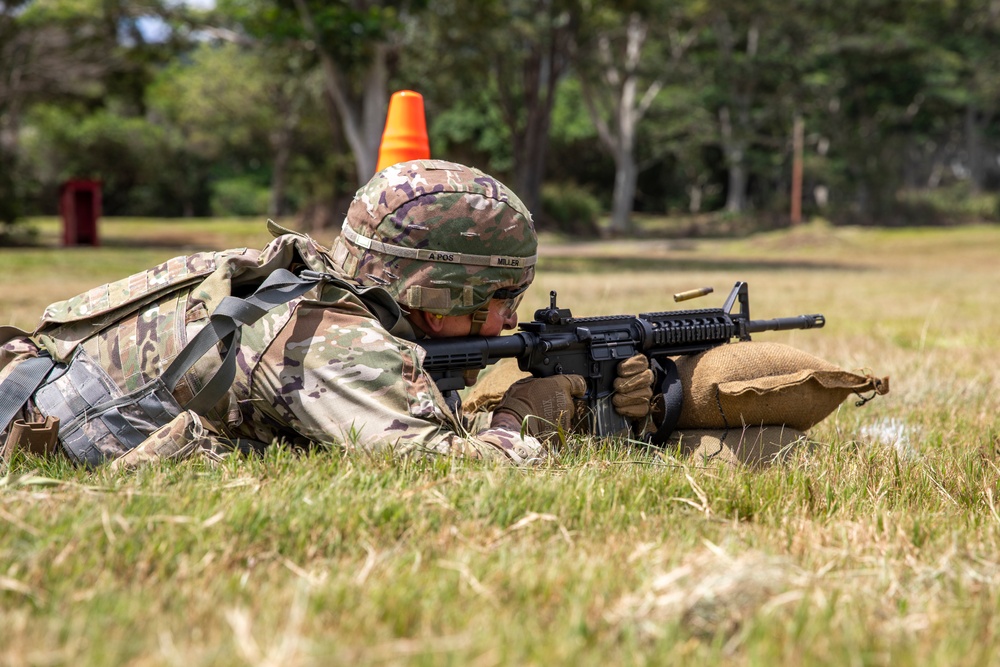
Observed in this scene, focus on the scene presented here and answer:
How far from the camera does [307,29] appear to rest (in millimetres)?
17625

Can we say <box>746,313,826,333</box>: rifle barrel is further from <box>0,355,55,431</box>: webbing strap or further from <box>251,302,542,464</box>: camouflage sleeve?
<box>0,355,55,431</box>: webbing strap

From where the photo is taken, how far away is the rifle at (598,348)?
11.5 ft

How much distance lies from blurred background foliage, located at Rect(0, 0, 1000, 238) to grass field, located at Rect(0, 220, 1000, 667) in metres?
24.0

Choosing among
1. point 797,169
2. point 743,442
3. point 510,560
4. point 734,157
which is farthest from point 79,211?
point 797,169

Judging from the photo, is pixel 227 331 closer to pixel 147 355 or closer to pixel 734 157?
pixel 147 355

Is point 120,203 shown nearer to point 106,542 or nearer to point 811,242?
point 811,242

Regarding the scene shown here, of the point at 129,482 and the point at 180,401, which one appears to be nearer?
the point at 129,482

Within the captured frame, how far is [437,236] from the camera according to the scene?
3.34 metres

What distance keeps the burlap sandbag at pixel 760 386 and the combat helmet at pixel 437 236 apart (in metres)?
1.07

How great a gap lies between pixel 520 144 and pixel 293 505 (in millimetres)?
33468

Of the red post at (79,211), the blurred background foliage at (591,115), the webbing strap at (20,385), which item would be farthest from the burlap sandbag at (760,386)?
the red post at (79,211)

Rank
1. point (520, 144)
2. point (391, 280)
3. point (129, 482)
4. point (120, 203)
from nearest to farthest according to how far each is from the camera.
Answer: point (129, 482) < point (391, 280) < point (520, 144) < point (120, 203)

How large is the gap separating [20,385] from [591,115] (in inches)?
1548

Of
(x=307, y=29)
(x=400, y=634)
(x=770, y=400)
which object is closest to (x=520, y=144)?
(x=307, y=29)
